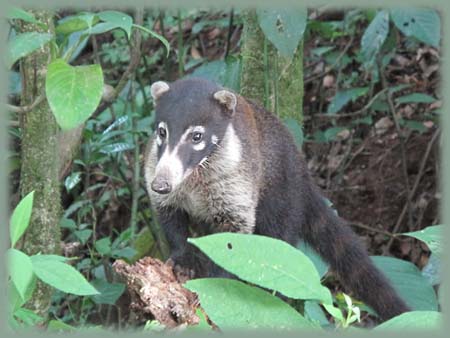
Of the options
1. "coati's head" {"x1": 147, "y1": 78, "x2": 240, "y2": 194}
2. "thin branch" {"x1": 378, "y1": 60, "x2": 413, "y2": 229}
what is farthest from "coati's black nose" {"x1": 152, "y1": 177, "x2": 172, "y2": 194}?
"thin branch" {"x1": 378, "y1": 60, "x2": 413, "y2": 229}

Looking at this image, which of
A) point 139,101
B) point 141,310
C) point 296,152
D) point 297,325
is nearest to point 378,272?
point 296,152

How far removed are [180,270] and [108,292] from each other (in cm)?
112

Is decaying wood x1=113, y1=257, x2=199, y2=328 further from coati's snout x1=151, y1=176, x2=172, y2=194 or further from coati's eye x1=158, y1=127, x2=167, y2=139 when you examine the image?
coati's eye x1=158, y1=127, x2=167, y2=139

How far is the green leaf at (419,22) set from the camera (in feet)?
19.0

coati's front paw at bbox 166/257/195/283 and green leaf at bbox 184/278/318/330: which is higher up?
green leaf at bbox 184/278/318/330

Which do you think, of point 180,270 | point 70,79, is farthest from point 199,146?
point 70,79

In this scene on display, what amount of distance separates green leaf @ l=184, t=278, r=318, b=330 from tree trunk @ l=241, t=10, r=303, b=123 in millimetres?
2820

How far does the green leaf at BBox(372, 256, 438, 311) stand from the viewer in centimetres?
454

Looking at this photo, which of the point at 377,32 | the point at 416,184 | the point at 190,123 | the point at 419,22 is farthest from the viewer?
the point at 416,184

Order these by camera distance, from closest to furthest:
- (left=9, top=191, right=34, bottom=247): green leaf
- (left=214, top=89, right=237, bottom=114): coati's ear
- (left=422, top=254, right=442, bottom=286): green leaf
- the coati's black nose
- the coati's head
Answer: (left=9, top=191, right=34, bottom=247): green leaf
the coati's black nose
the coati's head
(left=214, top=89, right=237, bottom=114): coati's ear
(left=422, top=254, right=442, bottom=286): green leaf

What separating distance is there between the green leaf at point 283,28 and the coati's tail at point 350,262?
1.13m

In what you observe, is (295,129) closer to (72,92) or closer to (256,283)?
(72,92)

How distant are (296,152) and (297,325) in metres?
2.86

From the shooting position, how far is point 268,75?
4.89 m
